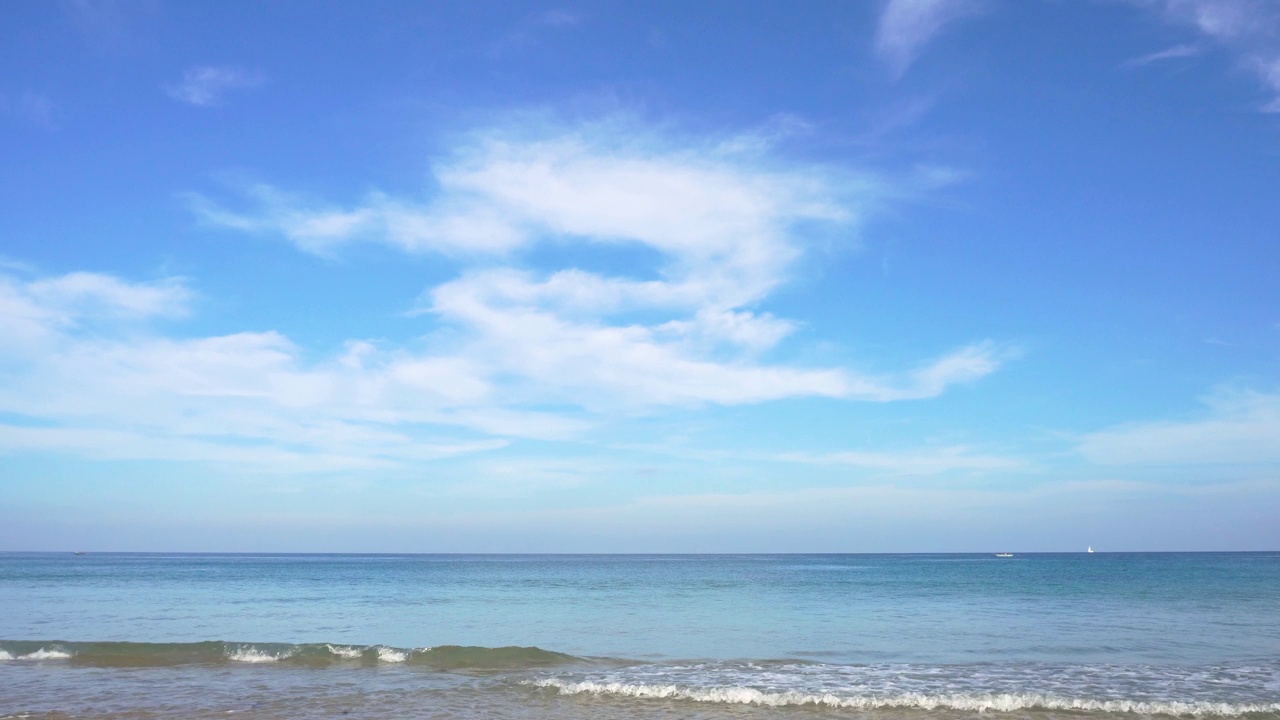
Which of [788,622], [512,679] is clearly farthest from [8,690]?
[788,622]

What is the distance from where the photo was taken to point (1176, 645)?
24.3 meters

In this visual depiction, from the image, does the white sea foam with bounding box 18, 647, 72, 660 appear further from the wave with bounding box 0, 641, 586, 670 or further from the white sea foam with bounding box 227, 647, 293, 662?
the white sea foam with bounding box 227, 647, 293, 662

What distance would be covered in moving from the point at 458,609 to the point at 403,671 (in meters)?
17.5

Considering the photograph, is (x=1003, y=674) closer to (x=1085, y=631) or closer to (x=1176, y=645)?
(x=1176, y=645)

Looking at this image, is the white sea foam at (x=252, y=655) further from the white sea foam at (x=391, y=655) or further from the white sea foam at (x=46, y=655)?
the white sea foam at (x=46, y=655)

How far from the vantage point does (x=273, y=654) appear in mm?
22406

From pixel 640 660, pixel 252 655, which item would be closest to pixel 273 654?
pixel 252 655

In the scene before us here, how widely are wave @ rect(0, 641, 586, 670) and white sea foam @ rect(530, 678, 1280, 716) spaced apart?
524 centimetres

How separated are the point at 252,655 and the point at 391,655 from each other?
384 centimetres

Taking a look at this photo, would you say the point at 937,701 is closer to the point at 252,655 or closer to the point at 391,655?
the point at 391,655

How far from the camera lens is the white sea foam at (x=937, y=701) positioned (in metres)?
15.5

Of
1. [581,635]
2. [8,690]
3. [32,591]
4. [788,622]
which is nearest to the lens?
[8,690]

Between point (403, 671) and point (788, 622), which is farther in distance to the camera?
point (788, 622)

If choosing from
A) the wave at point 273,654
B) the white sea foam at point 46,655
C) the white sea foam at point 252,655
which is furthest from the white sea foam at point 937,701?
the white sea foam at point 46,655
